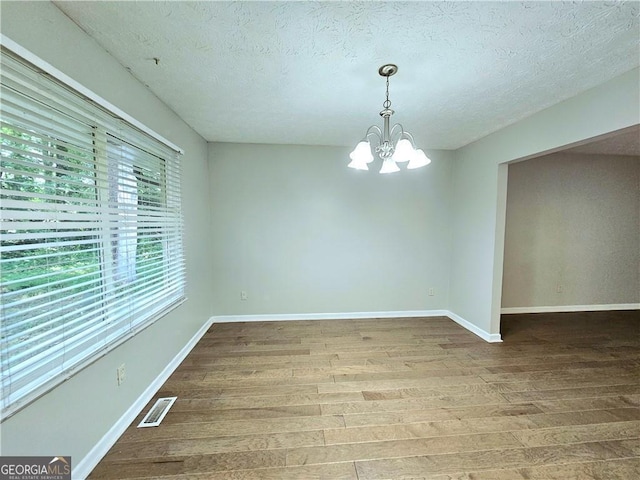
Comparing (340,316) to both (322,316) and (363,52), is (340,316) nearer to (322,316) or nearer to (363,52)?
(322,316)

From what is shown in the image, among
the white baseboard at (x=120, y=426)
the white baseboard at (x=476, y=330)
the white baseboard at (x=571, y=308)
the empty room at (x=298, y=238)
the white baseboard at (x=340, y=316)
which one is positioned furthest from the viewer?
the white baseboard at (x=571, y=308)

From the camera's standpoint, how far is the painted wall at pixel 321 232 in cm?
348

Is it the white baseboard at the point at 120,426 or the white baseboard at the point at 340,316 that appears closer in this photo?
the white baseboard at the point at 120,426

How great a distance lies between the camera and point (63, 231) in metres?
1.29

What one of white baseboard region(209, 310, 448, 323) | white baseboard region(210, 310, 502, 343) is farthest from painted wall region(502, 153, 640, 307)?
white baseboard region(209, 310, 448, 323)

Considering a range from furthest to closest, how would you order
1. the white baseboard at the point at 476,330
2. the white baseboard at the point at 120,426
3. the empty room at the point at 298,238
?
the white baseboard at the point at 476,330 < the white baseboard at the point at 120,426 < the empty room at the point at 298,238

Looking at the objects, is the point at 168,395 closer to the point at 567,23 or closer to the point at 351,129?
the point at 351,129

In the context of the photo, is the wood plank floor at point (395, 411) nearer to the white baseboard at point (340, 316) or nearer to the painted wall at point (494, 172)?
the white baseboard at point (340, 316)

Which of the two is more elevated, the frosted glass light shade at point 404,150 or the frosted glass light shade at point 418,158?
the frosted glass light shade at point 404,150

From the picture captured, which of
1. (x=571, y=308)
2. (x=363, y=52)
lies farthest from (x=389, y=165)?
(x=571, y=308)

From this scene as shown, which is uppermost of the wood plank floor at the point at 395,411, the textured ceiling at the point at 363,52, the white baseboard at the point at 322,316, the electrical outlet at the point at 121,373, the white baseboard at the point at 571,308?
the textured ceiling at the point at 363,52

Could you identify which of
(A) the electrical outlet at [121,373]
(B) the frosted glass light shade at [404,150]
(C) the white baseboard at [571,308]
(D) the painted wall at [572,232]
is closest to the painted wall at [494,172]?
(D) the painted wall at [572,232]

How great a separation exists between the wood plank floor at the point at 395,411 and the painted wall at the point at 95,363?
0.24 metres

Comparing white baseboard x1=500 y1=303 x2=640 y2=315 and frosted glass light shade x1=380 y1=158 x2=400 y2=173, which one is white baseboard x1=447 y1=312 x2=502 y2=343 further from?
frosted glass light shade x1=380 y1=158 x2=400 y2=173
